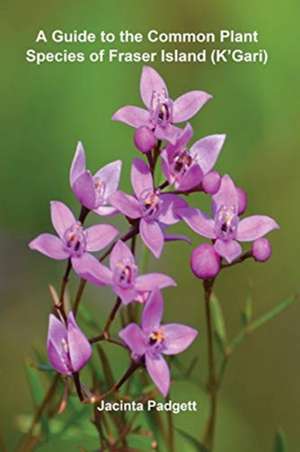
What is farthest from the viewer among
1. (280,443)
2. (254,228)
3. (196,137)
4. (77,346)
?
(196,137)

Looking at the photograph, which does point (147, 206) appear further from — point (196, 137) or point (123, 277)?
point (196, 137)

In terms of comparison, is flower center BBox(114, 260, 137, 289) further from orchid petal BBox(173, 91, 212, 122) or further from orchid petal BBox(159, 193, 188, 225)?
orchid petal BBox(173, 91, 212, 122)

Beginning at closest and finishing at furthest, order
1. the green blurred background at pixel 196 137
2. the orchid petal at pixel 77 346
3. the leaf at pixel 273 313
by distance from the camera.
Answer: the orchid petal at pixel 77 346
the leaf at pixel 273 313
the green blurred background at pixel 196 137

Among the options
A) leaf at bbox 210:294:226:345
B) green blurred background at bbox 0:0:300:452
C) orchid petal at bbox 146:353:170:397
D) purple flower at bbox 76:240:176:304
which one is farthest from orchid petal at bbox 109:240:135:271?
green blurred background at bbox 0:0:300:452

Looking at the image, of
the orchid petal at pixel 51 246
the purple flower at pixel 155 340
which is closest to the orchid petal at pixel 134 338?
the purple flower at pixel 155 340

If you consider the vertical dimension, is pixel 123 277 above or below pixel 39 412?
above

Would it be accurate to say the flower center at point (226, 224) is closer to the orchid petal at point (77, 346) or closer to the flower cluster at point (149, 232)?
the flower cluster at point (149, 232)

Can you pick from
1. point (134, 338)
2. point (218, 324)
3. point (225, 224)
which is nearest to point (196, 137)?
point (218, 324)
